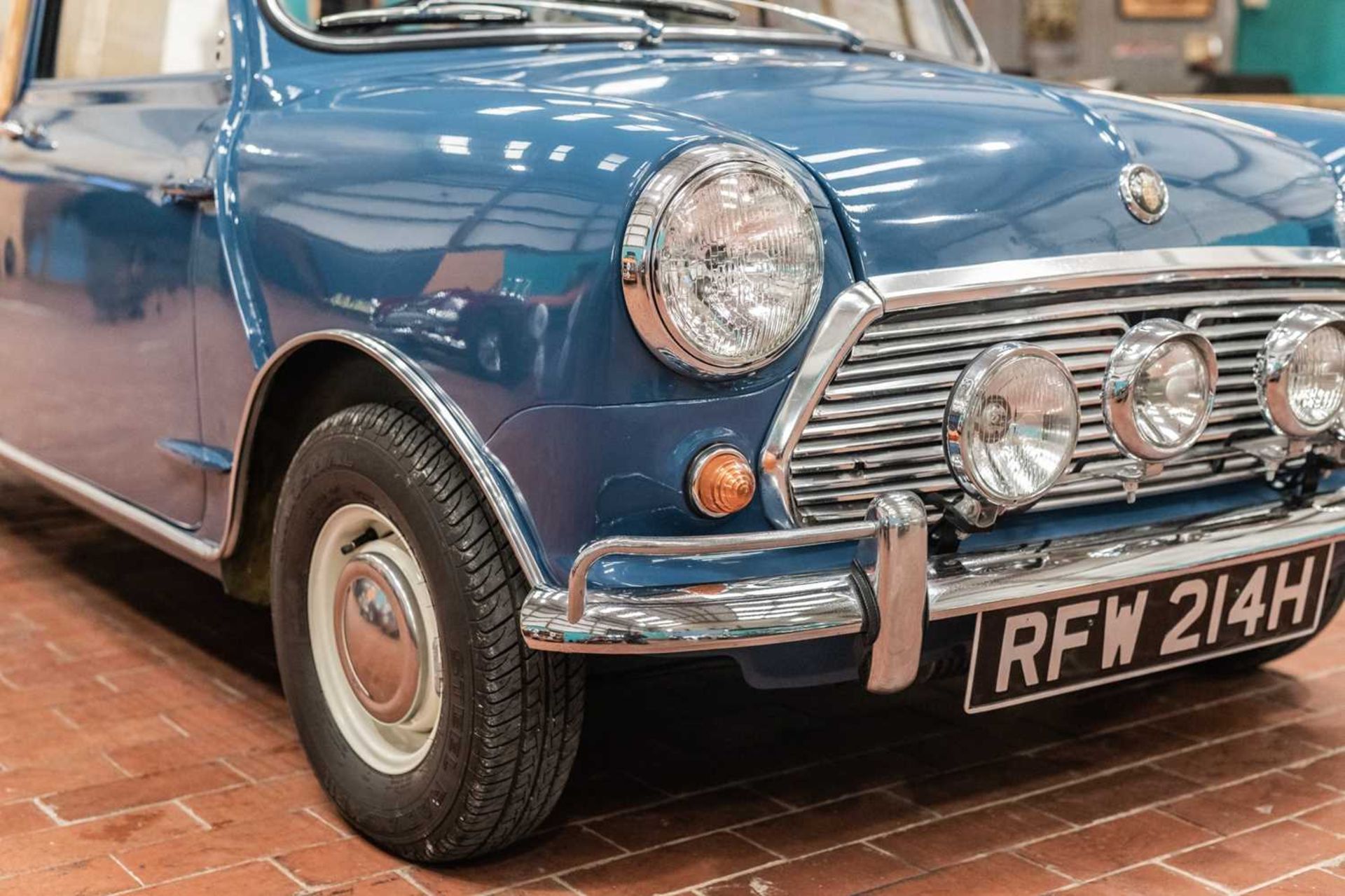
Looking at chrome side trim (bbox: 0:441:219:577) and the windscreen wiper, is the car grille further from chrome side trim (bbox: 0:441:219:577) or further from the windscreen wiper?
→ chrome side trim (bbox: 0:441:219:577)

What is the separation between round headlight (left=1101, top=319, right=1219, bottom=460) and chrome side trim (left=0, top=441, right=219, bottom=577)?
1474mm

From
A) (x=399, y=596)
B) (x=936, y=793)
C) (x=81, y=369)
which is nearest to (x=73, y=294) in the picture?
(x=81, y=369)

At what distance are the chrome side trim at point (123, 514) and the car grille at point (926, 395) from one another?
118 centimetres

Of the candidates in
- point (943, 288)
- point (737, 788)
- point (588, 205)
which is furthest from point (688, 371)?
point (737, 788)

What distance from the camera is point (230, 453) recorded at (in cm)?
262

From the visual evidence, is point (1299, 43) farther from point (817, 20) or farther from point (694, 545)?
point (694, 545)

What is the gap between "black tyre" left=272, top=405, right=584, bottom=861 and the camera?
2.10 metres

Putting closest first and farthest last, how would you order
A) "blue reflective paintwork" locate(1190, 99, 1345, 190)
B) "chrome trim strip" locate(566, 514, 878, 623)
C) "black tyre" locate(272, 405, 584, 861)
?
"chrome trim strip" locate(566, 514, 878, 623), "black tyre" locate(272, 405, 584, 861), "blue reflective paintwork" locate(1190, 99, 1345, 190)

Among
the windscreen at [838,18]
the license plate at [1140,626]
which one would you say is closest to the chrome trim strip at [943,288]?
the license plate at [1140,626]

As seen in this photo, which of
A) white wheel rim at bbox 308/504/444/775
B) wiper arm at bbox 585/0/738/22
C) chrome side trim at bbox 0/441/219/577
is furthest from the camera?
wiper arm at bbox 585/0/738/22

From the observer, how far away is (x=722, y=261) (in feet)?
6.42

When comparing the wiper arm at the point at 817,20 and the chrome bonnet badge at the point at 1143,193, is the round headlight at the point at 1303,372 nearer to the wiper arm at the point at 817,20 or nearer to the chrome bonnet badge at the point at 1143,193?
the chrome bonnet badge at the point at 1143,193

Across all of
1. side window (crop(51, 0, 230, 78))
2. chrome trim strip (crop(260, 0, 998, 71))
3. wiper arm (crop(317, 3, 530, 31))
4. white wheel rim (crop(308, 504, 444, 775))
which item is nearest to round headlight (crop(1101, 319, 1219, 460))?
white wheel rim (crop(308, 504, 444, 775))

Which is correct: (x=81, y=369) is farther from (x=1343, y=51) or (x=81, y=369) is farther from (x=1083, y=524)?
(x=1343, y=51)
